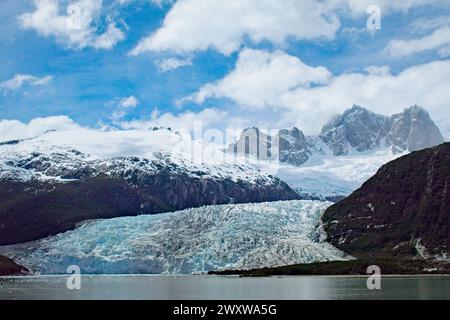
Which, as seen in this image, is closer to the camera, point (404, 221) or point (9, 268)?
point (9, 268)

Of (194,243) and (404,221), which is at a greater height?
(404,221)

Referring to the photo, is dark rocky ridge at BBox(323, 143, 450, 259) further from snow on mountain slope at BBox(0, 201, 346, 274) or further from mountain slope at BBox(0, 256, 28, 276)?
mountain slope at BBox(0, 256, 28, 276)

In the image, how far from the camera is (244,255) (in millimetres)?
158625

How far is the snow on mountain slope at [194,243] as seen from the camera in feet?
522

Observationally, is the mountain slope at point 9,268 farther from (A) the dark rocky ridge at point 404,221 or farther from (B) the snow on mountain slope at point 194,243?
(A) the dark rocky ridge at point 404,221

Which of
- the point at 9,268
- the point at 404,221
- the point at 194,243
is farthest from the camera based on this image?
the point at 404,221

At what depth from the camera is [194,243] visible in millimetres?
163500

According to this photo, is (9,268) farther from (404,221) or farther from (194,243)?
(404,221)

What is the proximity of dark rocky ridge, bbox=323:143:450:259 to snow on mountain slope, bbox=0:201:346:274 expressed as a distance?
7053 mm

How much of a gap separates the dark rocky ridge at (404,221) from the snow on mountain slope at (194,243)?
23.1ft

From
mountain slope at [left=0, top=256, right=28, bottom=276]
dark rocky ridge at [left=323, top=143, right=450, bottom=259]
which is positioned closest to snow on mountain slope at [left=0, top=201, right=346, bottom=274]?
mountain slope at [left=0, top=256, right=28, bottom=276]

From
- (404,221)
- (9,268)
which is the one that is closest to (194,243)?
(9,268)

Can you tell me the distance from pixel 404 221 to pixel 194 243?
182ft
